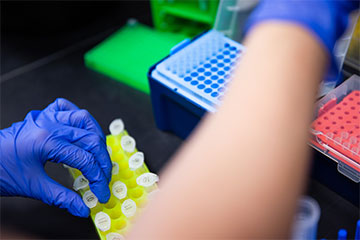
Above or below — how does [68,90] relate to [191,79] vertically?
below

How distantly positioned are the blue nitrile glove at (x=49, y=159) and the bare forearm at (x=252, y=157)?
1.71ft

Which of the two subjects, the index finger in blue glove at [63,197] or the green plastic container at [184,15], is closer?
the index finger in blue glove at [63,197]

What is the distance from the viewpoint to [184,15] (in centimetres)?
136

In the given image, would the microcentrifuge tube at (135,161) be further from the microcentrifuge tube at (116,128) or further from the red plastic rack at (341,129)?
the red plastic rack at (341,129)

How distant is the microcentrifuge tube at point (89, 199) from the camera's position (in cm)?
84

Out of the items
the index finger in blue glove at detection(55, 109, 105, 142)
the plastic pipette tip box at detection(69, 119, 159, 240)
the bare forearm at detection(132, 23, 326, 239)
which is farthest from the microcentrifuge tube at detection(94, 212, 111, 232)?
the bare forearm at detection(132, 23, 326, 239)

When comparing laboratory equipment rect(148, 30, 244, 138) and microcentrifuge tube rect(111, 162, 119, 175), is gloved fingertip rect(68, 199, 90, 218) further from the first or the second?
laboratory equipment rect(148, 30, 244, 138)

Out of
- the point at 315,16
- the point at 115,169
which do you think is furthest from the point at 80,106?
the point at 315,16

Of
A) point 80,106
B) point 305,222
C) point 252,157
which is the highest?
point 252,157

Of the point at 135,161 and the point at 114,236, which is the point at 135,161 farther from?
the point at 114,236

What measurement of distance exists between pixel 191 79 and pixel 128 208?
0.43 metres

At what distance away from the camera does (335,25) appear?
39cm

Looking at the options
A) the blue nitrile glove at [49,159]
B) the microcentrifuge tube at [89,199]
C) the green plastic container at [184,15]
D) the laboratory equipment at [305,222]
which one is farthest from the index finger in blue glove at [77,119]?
the green plastic container at [184,15]

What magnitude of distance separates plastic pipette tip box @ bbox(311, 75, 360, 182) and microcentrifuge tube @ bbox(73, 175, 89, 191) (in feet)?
2.01
